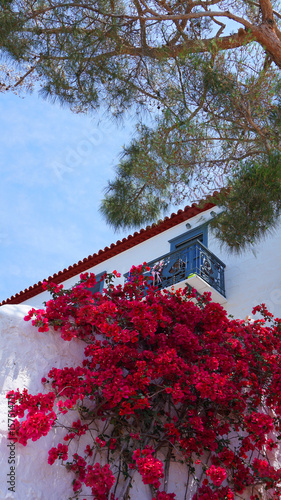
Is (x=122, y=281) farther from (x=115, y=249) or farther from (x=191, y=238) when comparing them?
(x=191, y=238)

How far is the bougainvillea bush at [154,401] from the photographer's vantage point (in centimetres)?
447

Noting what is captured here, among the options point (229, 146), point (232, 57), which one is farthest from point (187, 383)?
point (232, 57)

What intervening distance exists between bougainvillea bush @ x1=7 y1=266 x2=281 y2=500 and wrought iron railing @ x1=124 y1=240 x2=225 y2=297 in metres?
4.21

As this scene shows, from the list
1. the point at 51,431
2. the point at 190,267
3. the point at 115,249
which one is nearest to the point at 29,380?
the point at 51,431

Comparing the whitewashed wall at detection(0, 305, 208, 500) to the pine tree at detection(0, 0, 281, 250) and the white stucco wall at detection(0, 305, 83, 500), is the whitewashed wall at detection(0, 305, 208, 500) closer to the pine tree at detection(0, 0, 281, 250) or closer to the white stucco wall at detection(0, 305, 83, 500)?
the white stucco wall at detection(0, 305, 83, 500)

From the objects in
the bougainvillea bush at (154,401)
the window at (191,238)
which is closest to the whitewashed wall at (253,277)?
the window at (191,238)

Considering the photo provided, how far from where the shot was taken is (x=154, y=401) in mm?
5152

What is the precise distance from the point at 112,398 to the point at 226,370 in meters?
1.31

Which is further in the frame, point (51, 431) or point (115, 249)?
point (115, 249)

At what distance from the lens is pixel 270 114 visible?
21.7 ft

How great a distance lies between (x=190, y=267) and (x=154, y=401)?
516 cm

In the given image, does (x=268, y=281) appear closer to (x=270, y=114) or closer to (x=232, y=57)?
(x=270, y=114)

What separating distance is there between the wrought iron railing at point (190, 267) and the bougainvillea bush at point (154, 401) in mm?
4214

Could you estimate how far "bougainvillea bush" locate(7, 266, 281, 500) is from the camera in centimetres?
447
